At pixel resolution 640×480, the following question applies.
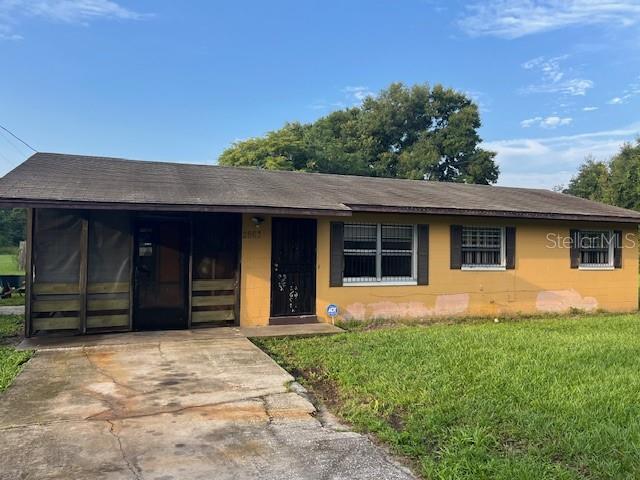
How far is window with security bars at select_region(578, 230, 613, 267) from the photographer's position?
11.0 meters

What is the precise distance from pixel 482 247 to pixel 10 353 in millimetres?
8715

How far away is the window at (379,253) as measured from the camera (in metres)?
9.01

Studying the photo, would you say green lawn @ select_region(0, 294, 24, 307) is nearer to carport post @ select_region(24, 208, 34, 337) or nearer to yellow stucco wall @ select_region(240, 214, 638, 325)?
carport post @ select_region(24, 208, 34, 337)

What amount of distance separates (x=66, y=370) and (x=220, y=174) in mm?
5415

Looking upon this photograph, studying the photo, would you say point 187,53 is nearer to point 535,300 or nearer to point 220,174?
point 220,174

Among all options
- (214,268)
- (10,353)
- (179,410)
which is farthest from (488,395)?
(10,353)

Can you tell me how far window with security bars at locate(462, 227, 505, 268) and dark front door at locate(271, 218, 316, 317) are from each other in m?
3.52

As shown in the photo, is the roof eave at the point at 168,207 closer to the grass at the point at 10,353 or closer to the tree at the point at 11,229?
the grass at the point at 10,353

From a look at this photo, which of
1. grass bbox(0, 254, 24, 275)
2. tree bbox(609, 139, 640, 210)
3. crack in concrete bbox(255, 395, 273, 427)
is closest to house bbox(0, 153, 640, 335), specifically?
crack in concrete bbox(255, 395, 273, 427)

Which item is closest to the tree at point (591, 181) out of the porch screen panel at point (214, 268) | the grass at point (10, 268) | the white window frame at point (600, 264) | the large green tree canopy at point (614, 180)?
the large green tree canopy at point (614, 180)

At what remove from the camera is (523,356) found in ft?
19.3

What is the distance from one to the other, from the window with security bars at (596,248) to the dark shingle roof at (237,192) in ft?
1.97

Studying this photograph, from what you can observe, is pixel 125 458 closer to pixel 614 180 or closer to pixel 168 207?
pixel 168 207

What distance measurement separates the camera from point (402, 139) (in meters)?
35.0
